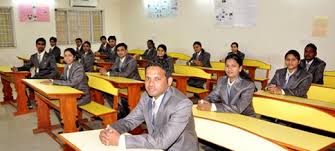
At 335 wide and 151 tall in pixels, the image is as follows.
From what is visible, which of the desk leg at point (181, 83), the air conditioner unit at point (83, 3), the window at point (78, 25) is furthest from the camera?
the window at point (78, 25)

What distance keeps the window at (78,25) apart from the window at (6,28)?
1292 mm

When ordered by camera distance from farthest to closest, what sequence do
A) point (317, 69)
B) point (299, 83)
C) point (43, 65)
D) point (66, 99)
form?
point (43, 65)
point (317, 69)
point (299, 83)
point (66, 99)

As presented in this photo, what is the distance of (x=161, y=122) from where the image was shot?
2066mm

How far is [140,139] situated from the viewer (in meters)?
1.88

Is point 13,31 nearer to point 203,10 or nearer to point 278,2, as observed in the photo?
point 203,10

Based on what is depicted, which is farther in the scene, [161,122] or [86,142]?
[161,122]

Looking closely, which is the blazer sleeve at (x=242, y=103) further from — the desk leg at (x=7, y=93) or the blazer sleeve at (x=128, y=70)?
the desk leg at (x=7, y=93)

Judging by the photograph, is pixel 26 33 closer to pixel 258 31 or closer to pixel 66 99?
pixel 66 99

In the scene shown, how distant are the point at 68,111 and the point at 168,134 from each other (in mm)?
2089

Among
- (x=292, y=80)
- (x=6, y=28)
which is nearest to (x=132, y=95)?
(x=292, y=80)

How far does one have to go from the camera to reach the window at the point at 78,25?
9.60 m

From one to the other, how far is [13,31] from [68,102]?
6.12m

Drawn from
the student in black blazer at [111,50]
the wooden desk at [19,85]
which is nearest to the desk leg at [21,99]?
the wooden desk at [19,85]

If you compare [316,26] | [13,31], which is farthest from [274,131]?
[13,31]
